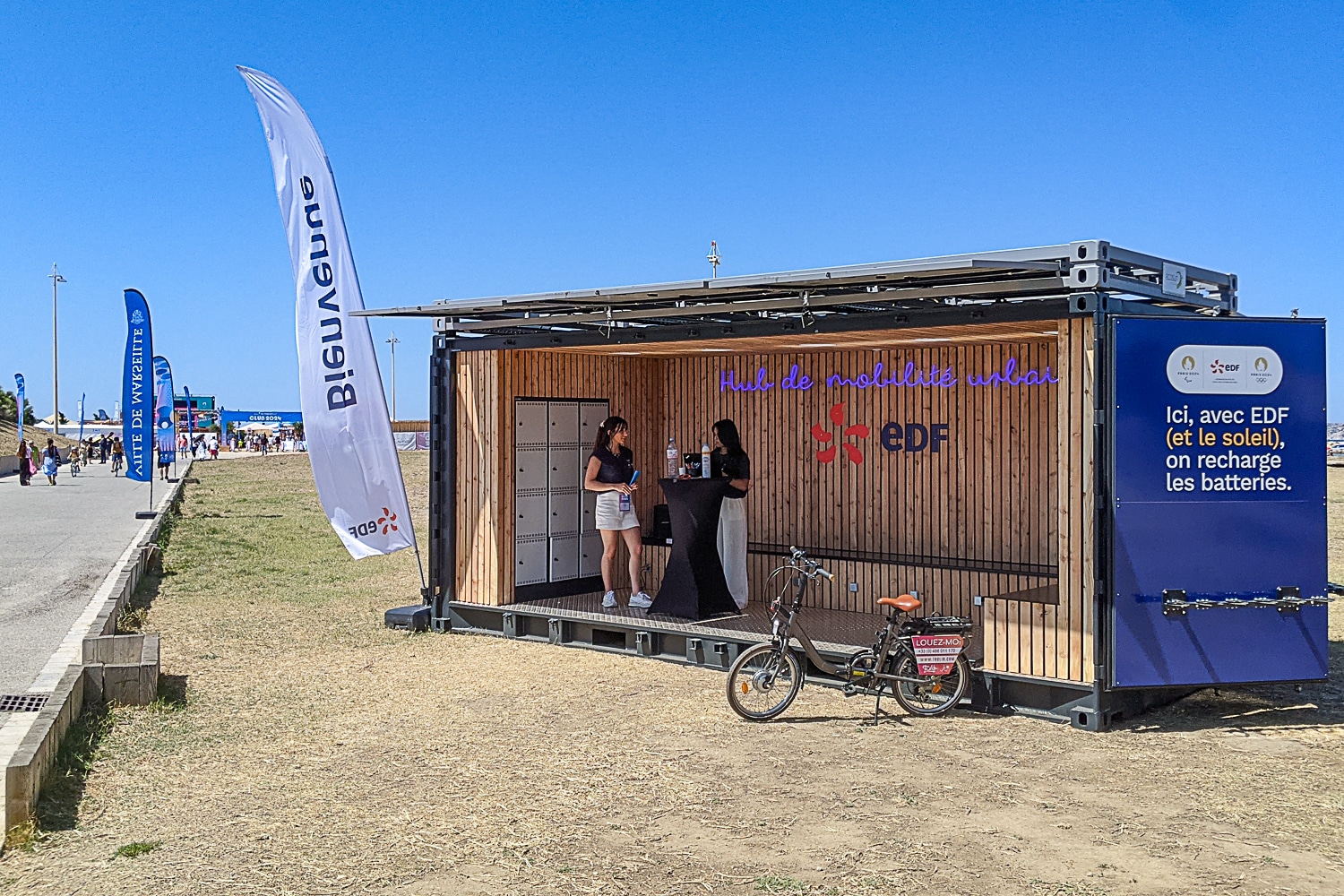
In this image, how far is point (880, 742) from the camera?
279 inches

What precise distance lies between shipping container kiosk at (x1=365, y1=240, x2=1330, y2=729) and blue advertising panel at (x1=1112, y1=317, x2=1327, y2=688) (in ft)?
0.05

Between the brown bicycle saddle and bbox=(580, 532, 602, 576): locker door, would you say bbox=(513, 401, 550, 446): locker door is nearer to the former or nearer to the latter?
bbox=(580, 532, 602, 576): locker door

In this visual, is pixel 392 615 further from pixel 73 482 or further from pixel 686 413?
pixel 73 482

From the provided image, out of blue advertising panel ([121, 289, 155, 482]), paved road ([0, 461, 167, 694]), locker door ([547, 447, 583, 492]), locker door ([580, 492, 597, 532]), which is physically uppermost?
blue advertising panel ([121, 289, 155, 482])

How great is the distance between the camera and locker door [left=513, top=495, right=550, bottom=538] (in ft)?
35.8

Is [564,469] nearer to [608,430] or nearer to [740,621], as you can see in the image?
[608,430]

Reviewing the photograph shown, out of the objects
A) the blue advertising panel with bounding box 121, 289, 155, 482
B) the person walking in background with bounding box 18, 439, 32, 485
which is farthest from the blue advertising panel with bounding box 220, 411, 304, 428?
the blue advertising panel with bounding box 121, 289, 155, 482

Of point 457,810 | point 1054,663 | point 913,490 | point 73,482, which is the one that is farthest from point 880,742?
point 73,482

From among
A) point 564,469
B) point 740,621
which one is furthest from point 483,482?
point 740,621

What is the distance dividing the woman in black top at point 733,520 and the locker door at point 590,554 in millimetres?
1751

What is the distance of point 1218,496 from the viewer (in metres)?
7.41

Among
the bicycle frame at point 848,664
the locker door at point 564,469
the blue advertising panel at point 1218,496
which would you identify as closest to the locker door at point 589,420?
the locker door at point 564,469

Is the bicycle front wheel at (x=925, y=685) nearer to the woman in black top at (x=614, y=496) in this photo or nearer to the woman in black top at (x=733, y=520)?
the woman in black top at (x=733, y=520)

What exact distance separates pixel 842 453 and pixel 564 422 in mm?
2559
